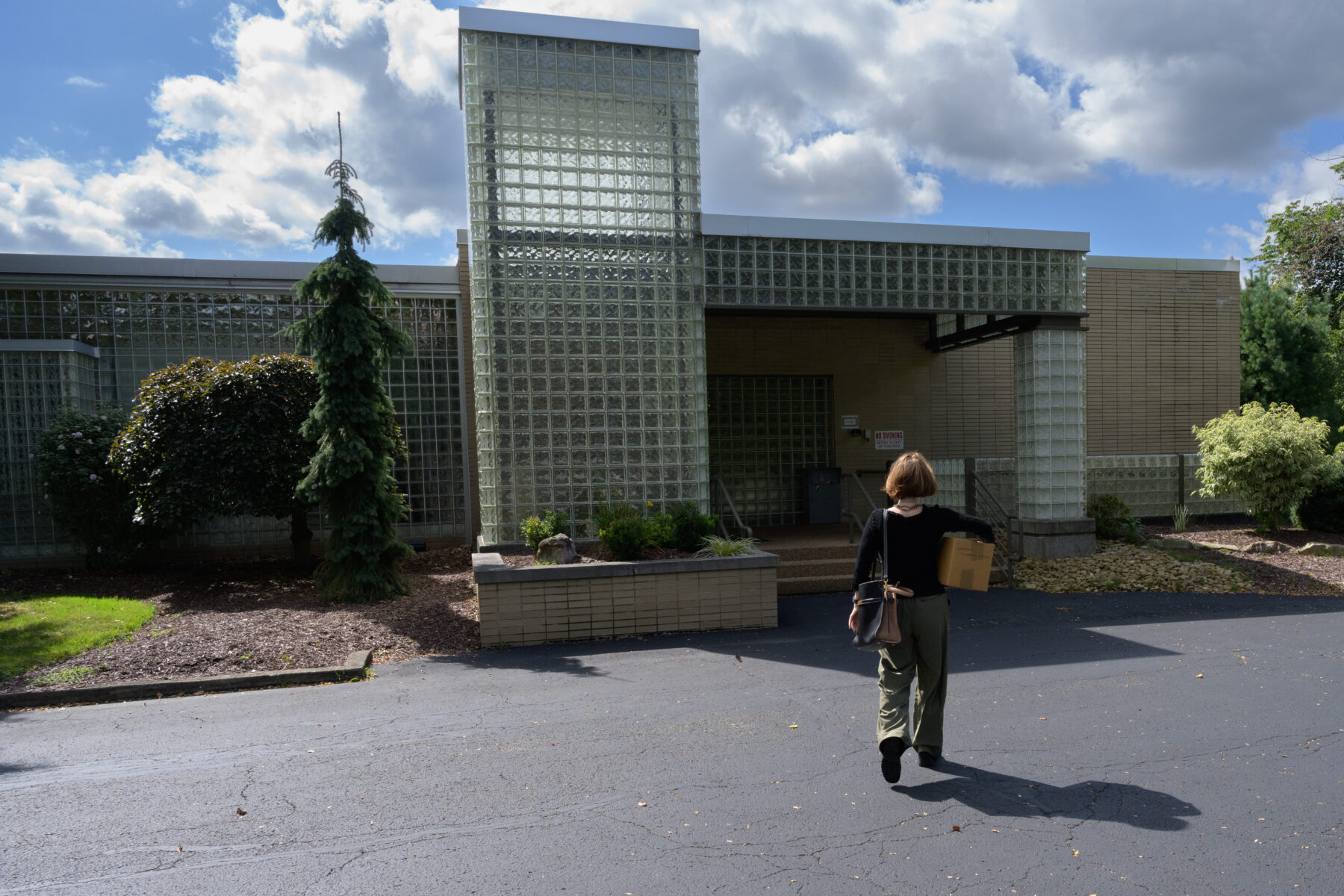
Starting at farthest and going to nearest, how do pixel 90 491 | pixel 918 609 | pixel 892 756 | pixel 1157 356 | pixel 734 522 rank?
pixel 1157 356 → pixel 734 522 → pixel 90 491 → pixel 918 609 → pixel 892 756

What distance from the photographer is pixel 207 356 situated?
1230 centimetres

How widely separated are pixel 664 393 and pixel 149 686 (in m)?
6.15

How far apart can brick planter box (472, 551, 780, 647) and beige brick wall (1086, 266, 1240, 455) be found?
10.4 metres

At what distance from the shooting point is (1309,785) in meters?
4.28

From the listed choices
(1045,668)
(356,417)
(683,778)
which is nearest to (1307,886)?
(683,778)

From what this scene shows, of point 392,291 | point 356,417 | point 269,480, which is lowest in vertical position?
point 269,480

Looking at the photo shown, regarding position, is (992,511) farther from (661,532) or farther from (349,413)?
(349,413)

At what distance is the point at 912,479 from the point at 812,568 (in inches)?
241

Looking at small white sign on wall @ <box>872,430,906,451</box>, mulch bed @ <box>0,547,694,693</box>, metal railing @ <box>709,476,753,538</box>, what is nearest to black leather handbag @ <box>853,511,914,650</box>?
mulch bed @ <box>0,547,694,693</box>

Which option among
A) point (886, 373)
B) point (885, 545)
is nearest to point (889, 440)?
point (886, 373)

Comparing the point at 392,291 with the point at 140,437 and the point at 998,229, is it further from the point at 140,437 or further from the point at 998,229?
the point at 998,229

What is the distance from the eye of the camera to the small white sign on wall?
1455cm

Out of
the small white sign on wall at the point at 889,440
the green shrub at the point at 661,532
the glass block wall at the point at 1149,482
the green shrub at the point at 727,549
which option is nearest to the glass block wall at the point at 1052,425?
the glass block wall at the point at 1149,482

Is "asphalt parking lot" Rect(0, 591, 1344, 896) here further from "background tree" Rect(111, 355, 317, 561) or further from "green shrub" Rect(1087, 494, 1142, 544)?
"green shrub" Rect(1087, 494, 1142, 544)
